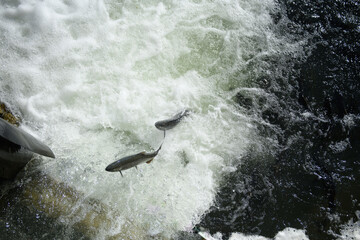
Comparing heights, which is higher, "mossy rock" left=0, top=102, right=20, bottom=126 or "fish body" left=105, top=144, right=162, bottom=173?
"fish body" left=105, top=144, right=162, bottom=173

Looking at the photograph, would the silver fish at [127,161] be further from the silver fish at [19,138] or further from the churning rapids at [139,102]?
the silver fish at [19,138]

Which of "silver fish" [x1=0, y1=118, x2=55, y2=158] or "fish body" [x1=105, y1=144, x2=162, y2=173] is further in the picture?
"fish body" [x1=105, y1=144, x2=162, y2=173]

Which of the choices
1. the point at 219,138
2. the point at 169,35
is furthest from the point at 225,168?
the point at 169,35

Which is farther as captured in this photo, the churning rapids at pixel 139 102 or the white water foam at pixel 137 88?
the white water foam at pixel 137 88

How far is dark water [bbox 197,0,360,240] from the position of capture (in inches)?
133

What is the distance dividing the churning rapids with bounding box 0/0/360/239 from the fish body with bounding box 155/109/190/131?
107mm

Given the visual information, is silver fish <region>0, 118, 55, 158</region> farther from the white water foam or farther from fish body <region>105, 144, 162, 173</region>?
fish body <region>105, 144, 162, 173</region>

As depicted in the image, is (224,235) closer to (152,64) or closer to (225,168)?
(225,168)

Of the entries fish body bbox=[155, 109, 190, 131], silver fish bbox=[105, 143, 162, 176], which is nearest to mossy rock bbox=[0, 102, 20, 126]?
silver fish bbox=[105, 143, 162, 176]

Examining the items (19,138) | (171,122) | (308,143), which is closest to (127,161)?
(171,122)

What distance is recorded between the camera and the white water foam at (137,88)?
3.46 m

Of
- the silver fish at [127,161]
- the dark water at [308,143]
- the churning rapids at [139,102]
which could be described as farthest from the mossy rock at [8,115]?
the dark water at [308,143]

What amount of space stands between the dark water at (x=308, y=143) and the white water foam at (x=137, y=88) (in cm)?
29

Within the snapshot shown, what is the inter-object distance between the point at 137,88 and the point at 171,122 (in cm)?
79
